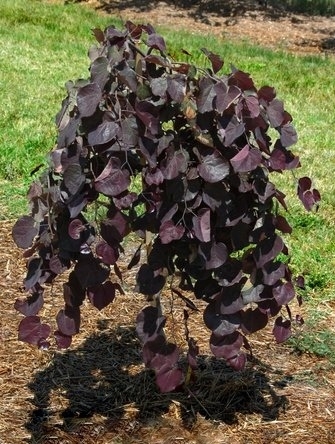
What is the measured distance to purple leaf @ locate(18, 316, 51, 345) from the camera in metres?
2.96

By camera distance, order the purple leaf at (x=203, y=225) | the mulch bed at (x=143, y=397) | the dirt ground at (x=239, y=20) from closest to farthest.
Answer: the purple leaf at (x=203, y=225)
the mulch bed at (x=143, y=397)
the dirt ground at (x=239, y=20)

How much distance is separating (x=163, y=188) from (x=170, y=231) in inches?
6.6

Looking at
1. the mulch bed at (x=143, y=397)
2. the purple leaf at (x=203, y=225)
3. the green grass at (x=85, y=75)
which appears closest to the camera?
the purple leaf at (x=203, y=225)

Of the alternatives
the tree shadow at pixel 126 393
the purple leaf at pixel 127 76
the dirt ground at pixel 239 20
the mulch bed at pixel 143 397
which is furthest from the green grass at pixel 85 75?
the purple leaf at pixel 127 76

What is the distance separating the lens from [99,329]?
412cm

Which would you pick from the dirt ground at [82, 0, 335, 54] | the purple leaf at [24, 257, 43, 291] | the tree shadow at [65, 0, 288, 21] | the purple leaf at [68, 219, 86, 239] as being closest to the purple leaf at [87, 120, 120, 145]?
the purple leaf at [68, 219, 86, 239]

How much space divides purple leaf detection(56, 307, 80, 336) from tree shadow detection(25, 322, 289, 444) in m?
0.61

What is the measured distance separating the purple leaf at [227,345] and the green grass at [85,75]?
1.17 m

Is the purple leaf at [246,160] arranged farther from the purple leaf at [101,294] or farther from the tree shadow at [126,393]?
the tree shadow at [126,393]

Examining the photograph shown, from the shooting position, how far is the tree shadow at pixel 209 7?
1605 cm

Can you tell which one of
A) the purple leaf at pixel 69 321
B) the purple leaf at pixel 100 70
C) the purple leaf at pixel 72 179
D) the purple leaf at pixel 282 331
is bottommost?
the purple leaf at pixel 282 331

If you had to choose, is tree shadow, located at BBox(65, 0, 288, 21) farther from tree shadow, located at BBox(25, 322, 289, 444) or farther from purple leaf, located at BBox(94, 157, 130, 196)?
purple leaf, located at BBox(94, 157, 130, 196)

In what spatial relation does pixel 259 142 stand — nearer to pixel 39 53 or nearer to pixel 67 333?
pixel 67 333

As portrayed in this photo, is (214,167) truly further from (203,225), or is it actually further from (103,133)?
(103,133)
